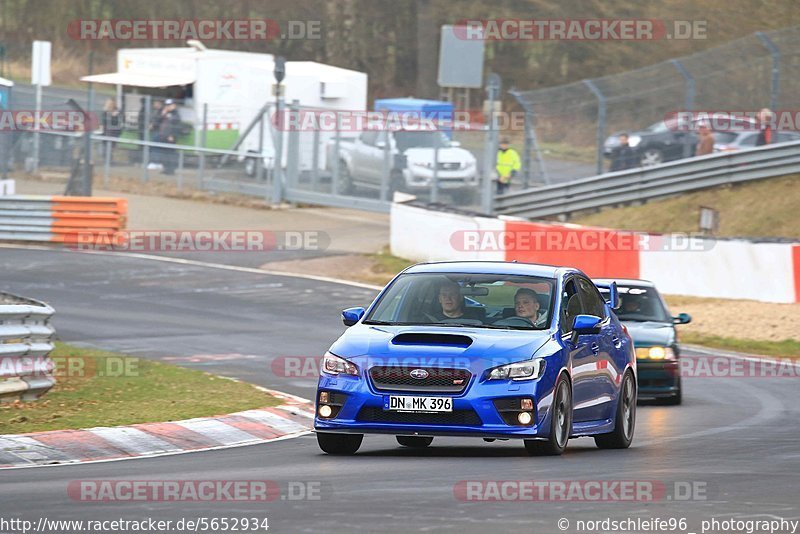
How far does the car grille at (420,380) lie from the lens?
33.8ft

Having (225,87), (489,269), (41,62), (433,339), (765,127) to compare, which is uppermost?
(41,62)

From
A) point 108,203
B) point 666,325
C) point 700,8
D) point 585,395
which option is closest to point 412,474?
point 585,395

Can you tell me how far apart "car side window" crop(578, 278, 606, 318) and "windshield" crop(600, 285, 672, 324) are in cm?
495

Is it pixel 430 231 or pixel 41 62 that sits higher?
pixel 41 62

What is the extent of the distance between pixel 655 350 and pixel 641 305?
42.2 inches

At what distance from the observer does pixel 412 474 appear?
953 centimetres

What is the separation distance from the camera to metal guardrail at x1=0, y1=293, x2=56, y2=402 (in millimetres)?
12773

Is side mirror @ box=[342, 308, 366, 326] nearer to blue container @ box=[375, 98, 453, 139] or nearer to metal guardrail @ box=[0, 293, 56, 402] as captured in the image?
metal guardrail @ box=[0, 293, 56, 402]

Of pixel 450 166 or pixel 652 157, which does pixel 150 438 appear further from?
pixel 652 157

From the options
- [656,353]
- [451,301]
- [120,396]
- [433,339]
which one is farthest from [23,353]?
[656,353]

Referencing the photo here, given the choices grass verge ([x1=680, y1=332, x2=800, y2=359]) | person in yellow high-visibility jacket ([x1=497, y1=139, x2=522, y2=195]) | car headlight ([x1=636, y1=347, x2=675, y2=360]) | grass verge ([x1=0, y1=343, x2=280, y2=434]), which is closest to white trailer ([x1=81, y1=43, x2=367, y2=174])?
person in yellow high-visibility jacket ([x1=497, y1=139, x2=522, y2=195])

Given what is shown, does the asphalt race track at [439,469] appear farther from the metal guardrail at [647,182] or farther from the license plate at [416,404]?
the metal guardrail at [647,182]

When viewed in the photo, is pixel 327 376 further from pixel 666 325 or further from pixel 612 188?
pixel 612 188

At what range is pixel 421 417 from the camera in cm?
1037
